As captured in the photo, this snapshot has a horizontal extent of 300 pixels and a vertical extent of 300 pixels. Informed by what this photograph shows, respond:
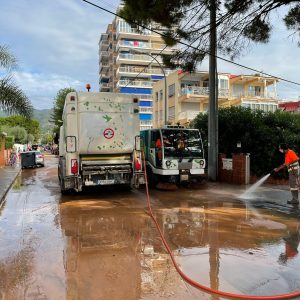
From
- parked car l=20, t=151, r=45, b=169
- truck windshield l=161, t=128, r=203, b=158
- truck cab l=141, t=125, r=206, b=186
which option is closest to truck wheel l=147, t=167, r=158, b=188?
truck cab l=141, t=125, r=206, b=186

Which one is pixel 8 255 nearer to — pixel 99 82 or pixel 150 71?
pixel 150 71

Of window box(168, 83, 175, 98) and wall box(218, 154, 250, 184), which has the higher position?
window box(168, 83, 175, 98)

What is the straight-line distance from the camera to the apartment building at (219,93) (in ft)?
159

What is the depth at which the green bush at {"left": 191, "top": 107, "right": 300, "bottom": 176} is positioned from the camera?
1582 cm

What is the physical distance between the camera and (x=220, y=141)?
17.5 meters

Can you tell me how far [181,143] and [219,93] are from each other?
37106 millimetres

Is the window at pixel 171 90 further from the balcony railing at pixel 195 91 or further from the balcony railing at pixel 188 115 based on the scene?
the balcony railing at pixel 188 115

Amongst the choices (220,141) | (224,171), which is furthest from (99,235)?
(220,141)

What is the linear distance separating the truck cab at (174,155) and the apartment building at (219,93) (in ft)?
111

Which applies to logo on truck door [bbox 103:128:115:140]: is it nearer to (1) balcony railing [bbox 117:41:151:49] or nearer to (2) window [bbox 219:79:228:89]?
(2) window [bbox 219:79:228:89]

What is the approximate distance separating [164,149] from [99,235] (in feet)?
21.9

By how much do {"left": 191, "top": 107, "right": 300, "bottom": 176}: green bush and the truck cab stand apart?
3200 millimetres

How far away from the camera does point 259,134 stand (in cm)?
1606

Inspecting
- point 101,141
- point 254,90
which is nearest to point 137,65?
point 254,90
